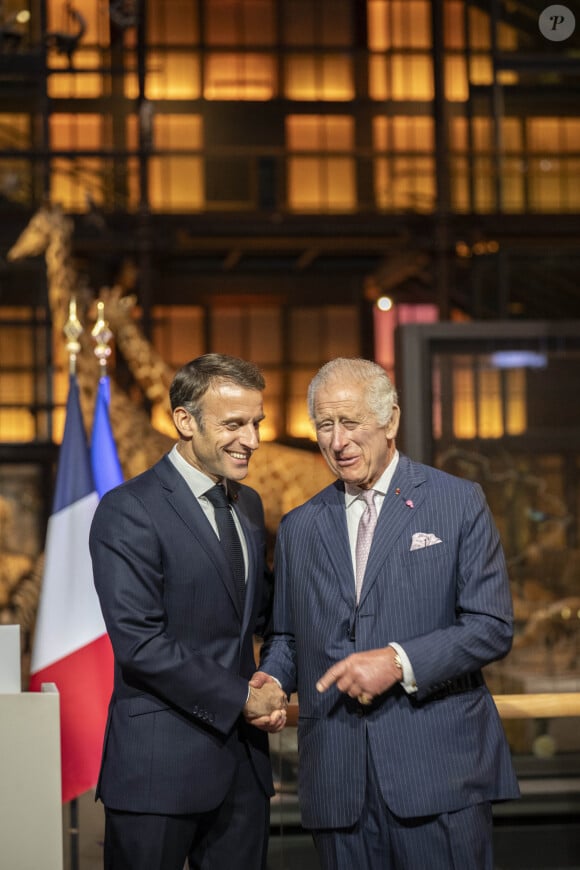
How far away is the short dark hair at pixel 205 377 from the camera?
7.18 feet

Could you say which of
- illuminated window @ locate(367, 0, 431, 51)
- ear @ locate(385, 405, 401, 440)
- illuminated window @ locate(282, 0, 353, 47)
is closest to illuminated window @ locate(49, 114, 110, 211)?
illuminated window @ locate(282, 0, 353, 47)

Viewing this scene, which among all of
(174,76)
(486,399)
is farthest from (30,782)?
(174,76)

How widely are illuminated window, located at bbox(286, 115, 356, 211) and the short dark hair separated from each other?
7866mm

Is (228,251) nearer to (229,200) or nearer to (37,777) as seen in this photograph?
(229,200)

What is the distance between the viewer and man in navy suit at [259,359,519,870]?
208cm

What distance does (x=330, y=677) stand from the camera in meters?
2.05

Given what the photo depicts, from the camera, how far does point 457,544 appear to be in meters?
2.13

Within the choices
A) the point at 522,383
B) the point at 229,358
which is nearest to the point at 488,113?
the point at 522,383

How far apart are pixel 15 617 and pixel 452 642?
6383 millimetres

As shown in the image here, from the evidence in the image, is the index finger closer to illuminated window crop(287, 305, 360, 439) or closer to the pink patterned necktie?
the pink patterned necktie

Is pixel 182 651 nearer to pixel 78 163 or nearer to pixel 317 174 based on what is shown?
pixel 78 163

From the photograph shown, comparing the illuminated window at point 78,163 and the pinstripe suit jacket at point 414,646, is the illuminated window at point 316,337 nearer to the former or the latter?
the illuminated window at point 78,163

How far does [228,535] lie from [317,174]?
322 inches

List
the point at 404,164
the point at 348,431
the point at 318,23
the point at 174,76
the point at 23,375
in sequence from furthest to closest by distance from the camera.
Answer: the point at 318,23
the point at 174,76
the point at 404,164
the point at 23,375
the point at 348,431
